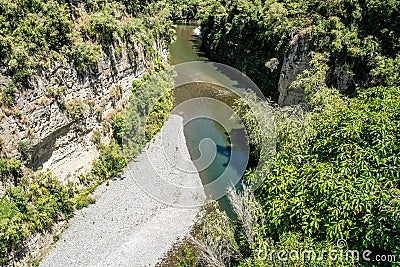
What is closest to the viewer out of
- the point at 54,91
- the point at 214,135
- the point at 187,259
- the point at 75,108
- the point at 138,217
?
the point at 187,259

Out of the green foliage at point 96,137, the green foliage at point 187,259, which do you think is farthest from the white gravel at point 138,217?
the green foliage at point 96,137

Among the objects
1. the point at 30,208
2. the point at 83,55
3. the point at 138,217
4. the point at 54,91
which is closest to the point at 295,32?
the point at 83,55

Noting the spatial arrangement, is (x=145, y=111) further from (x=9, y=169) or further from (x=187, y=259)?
(x=187, y=259)

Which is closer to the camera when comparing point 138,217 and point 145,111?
point 138,217

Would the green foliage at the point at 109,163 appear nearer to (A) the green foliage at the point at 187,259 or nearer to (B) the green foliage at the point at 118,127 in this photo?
(B) the green foliage at the point at 118,127

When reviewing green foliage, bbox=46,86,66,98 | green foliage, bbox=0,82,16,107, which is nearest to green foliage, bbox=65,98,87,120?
green foliage, bbox=46,86,66,98

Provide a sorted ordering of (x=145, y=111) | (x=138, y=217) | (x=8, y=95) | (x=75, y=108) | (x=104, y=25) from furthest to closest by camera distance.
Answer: (x=145, y=111) < (x=104, y=25) < (x=75, y=108) < (x=138, y=217) < (x=8, y=95)
